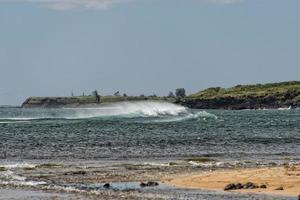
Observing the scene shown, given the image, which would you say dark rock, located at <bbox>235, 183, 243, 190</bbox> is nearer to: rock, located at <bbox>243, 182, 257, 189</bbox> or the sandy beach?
rock, located at <bbox>243, 182, 257, 189</bbox>

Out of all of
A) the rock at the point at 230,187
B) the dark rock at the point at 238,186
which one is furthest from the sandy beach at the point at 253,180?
the dark rock at the point at 238,186

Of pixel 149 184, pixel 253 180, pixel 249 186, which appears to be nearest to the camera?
pixel 249 186

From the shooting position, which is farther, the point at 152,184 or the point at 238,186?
the point at 152,184

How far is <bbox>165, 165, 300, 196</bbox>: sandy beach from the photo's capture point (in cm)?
3316

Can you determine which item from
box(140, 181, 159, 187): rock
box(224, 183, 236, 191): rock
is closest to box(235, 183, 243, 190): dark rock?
box(224, 183, 236, 191): rock

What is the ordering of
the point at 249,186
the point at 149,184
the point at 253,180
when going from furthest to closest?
the point at 149,184 < the point at 253,180 < the point at 249,186

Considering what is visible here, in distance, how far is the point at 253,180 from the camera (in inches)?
1405

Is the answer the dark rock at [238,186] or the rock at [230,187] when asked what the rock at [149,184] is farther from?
the dark rock at [238,186]

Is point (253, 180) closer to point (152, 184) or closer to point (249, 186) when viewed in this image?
point (249, 186)

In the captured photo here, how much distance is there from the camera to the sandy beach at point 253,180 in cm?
3316

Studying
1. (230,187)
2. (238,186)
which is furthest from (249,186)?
(230,187)

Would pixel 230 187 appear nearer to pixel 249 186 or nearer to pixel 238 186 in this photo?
pixel 238 186

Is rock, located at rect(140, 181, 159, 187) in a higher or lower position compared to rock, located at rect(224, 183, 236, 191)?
higher

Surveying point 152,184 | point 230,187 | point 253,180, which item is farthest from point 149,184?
point 253,180
